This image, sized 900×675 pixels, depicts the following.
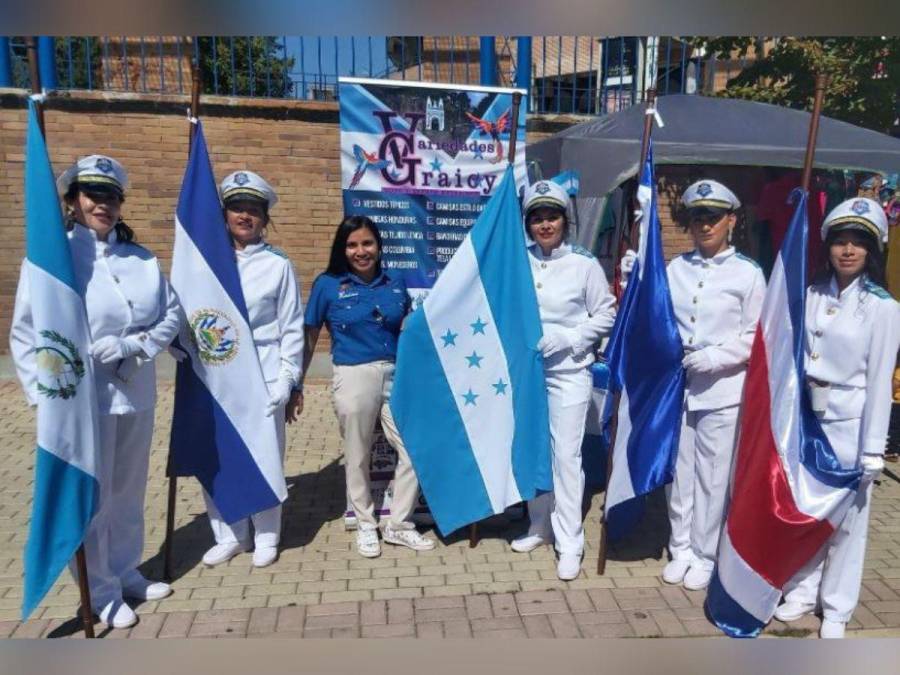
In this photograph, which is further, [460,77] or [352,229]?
[460,77]

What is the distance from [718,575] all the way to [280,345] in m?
2.26

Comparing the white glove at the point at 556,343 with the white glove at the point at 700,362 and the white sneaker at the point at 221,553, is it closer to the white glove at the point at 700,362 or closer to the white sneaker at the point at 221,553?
the white glove at the point at 700,362

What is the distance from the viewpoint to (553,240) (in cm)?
358

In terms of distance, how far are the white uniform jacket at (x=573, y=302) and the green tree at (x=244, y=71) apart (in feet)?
14.4

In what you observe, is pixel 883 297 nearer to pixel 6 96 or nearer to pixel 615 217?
pixel 615 217

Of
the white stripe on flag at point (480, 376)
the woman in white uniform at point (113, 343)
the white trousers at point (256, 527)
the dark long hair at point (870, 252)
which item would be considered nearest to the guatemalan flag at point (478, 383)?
the white stripe on flag at point (480, 376)

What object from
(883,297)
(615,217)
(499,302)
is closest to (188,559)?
(499,302)

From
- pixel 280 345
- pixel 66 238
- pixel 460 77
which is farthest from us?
pixel 460 77

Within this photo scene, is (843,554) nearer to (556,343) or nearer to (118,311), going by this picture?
(556,343)

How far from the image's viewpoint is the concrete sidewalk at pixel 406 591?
3.13 metres

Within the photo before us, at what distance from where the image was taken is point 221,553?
3674 millimetres

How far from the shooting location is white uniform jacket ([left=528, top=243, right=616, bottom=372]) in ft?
11.6

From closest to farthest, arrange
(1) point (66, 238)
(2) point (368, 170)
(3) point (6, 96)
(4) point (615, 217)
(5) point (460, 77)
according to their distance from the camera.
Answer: (1) point (66, 238) < (2) point (368, 170) < (4) point (615, 217) < (3) point (6, 96) < (5) point (460, 77)

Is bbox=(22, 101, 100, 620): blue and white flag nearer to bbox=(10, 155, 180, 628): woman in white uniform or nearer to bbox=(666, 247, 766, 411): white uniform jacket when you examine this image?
bbox=(10, 155, 180, 628): woman in white uniform
